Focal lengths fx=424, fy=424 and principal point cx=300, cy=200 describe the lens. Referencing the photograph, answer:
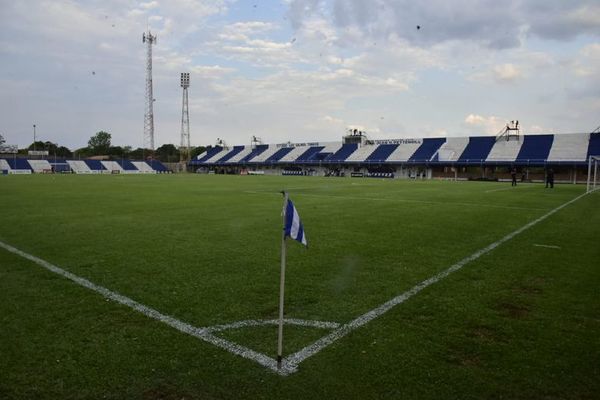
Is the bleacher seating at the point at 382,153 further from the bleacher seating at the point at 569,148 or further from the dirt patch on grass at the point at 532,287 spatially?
the dirt patch on grass at the point at 532,287

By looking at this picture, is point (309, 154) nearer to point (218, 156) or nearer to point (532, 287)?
point (218, 156)

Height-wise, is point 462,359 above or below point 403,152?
below

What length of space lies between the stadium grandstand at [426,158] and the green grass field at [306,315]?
50.3m

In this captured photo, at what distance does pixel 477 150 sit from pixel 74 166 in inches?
3001

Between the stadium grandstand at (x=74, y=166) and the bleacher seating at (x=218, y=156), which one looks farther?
the bleacher seating at (x=218, y=156)

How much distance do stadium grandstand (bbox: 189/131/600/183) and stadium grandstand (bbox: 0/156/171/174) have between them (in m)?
11.3

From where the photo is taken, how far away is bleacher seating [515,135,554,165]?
2245 inches

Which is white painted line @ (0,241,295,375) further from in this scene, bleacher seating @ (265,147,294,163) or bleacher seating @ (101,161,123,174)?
bleacher seating @ (101,161,123,174)

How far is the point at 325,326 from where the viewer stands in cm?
452

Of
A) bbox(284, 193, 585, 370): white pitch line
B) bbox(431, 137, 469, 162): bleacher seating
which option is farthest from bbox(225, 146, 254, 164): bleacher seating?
bbox(284, 193, 585, 370): white pitch line

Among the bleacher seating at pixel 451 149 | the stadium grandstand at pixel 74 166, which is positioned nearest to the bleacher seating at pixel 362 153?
the bleacher seating at pixel 451 149

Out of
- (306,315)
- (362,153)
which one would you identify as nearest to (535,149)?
(362,153)

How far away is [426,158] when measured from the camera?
Answer: 6719 centimetres

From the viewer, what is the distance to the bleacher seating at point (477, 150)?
6179 cm
